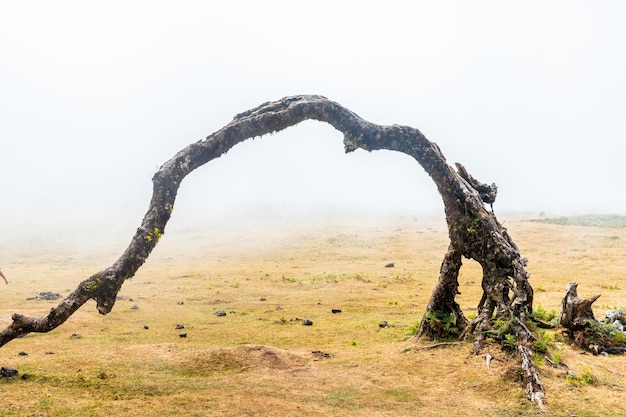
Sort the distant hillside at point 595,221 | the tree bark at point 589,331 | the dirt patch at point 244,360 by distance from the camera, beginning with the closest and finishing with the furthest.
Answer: the dirt patch at point 244,360
the tree bark at point 589,331
the distant hillside at point 595,221

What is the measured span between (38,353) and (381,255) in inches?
1634

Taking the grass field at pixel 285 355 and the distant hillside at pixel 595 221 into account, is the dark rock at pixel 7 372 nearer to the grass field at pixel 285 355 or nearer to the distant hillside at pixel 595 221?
the grass field at pixel 285 355

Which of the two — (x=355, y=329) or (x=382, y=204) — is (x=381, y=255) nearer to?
(x=355, y=329)

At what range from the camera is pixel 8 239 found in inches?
3396

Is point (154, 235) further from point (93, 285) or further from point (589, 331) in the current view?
point (589, 331)

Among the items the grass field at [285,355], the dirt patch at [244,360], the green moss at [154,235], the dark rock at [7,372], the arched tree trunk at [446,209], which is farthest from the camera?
the dirt patch at [244,360]

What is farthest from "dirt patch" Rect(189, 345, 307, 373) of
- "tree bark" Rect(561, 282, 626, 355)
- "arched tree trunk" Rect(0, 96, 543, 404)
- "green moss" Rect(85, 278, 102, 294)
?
"tree bark" Rect(561, 282, 626, 355)

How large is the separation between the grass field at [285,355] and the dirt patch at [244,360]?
5 centimetres

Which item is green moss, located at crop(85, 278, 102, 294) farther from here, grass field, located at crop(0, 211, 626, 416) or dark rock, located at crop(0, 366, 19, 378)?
dark rock, located at crop(0, 366, 19, 378)

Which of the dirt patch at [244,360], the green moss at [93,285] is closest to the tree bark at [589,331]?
the dirt patch at [244,360]

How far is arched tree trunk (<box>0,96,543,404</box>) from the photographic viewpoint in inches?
417

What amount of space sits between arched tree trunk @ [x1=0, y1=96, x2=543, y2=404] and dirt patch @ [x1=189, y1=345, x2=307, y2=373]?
3.15 metres

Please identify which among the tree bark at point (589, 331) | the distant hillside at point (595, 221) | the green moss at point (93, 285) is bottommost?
the tree bark at point (589, 331)

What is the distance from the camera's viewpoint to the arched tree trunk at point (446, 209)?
417 inches
